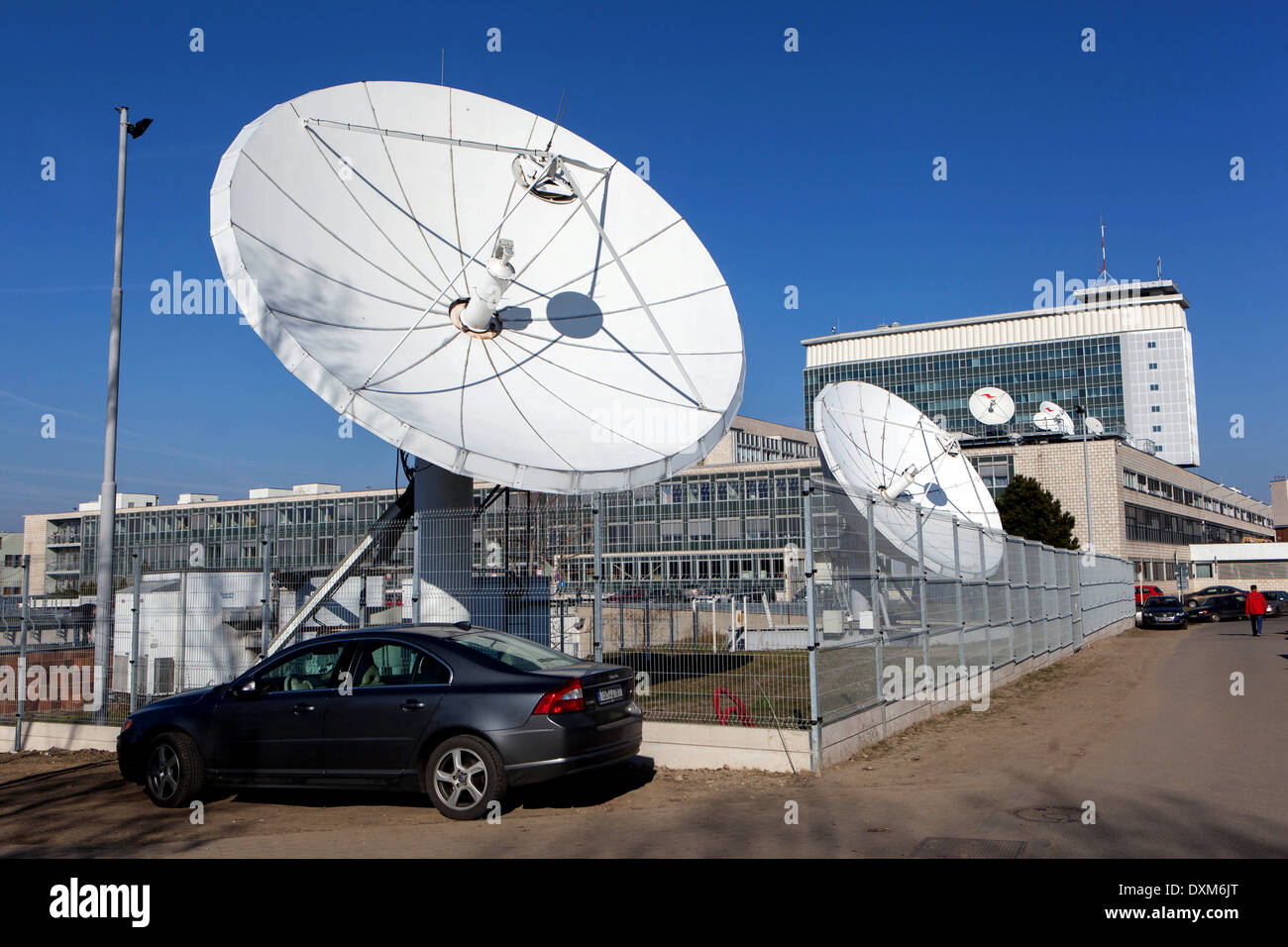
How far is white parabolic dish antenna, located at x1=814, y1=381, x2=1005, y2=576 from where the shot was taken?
1031 inches

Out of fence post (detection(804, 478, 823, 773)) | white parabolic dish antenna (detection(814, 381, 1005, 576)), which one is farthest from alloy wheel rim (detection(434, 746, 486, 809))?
white parabolic dish antenna (detection(814, 381, 1005, 576))

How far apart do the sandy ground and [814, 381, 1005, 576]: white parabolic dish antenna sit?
8.18m

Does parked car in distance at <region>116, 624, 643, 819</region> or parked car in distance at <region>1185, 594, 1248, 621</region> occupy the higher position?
parked car in distance at <region>116, 624, 643, 819</region>

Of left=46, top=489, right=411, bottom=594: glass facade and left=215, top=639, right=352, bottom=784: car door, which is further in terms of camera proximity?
left=46, top=489, right=411, bottom=594: glass facade

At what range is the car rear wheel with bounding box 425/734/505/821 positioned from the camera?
8727 mm

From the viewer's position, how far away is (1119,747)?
12.0 metres

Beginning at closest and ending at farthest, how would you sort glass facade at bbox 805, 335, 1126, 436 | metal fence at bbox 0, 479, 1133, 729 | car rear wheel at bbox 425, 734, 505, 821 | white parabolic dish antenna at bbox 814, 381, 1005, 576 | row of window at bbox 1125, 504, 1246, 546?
car rear wheel at bbox 425, 734, 505, 821, metal fence at bbox 0, 479, 1133, 729, white parabolic dish antenna at bbox 814, 381, 1005, 576, row of window at bbox 1125, 504, 1246, 546, glass facade at bbox 805, 335, 1126, 436

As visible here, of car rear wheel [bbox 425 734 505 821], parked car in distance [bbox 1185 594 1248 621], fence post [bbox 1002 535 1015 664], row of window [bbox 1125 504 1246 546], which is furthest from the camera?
row of window [bbox 1125 504 1246 546]

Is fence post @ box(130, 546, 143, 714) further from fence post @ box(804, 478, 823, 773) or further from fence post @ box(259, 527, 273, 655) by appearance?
fence post @ box(804, 478, 823, 773)

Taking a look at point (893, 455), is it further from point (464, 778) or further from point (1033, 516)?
point (1033, 516)

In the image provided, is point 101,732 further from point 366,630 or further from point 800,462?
point 800,462

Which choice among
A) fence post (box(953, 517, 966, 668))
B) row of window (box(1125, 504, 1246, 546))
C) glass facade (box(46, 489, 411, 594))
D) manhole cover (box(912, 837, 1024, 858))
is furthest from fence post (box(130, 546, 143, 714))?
row of window (box(1125, 504, 1246, 546))

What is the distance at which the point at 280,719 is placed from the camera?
9.63 meters

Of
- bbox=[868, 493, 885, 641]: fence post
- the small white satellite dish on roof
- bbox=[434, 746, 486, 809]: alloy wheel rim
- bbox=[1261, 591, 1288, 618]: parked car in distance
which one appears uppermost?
the small white satellite dish on roof
